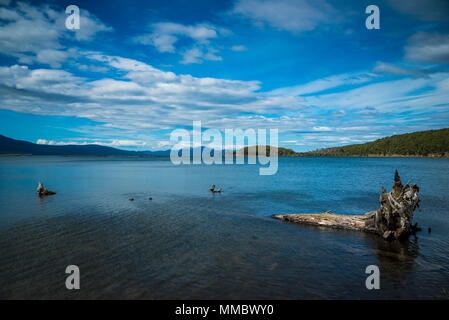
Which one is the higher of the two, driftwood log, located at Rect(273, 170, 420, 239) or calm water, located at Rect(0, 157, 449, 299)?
driftwood log, located at Rect(273, 170, 420, 239)

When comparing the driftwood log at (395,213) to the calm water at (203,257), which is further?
the driftwood log at (395,213)

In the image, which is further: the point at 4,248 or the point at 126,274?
the point at 4,248

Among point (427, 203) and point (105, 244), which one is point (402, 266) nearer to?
point (105, 244)

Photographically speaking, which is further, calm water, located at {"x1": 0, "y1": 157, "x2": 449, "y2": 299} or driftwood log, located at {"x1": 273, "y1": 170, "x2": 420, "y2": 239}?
driftwood log, located at {"x1": 273, "y1": 170, "x2": 420, "y2": 239}

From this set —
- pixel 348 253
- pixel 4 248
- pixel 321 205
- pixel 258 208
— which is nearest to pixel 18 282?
pixel 4 248

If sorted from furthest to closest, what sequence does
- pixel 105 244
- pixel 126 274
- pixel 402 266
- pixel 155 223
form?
pixel 155 223
pixel 105 244
pixel 402 266
pixel 126 274

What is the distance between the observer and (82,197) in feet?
95.7

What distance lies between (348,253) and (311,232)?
3758mm

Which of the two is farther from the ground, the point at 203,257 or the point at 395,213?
the point at 395,213

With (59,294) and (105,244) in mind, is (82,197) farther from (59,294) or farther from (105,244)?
(59,294)

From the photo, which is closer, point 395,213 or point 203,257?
point 203,257

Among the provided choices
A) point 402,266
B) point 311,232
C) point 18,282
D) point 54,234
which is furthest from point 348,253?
point 54,234

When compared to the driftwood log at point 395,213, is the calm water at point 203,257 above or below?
below
